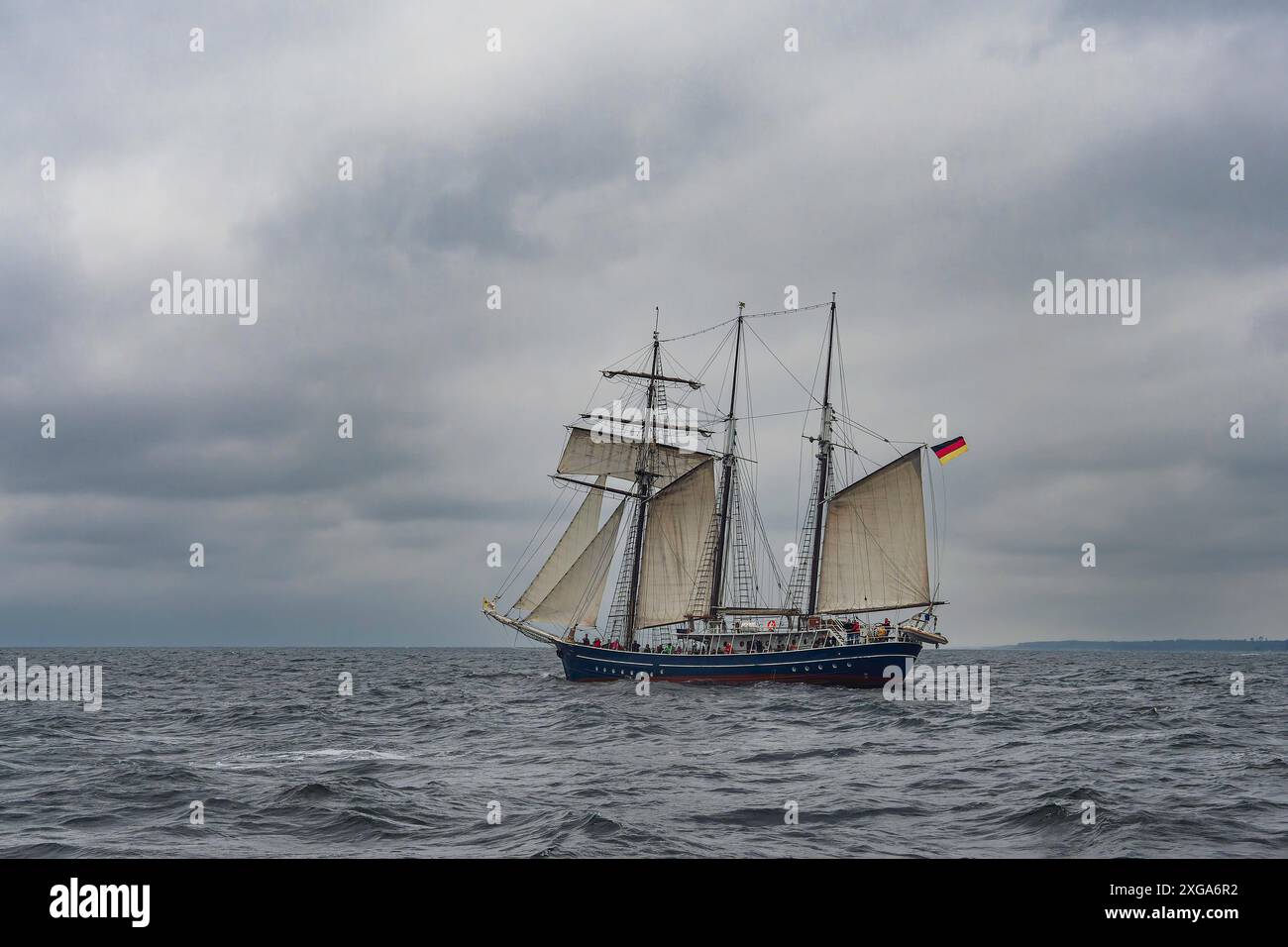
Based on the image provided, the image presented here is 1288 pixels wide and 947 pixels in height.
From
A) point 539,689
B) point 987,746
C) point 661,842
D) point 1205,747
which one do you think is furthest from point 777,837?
point 539,689

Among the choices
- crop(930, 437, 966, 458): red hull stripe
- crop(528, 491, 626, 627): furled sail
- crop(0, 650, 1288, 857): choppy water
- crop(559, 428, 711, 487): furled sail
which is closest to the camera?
crop(0, 650, 1288, 857): choppy water

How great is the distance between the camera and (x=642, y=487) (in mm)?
83000

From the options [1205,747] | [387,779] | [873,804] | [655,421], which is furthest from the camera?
[655,421]

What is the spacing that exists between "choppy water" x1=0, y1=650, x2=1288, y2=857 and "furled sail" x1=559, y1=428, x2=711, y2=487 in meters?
36.2

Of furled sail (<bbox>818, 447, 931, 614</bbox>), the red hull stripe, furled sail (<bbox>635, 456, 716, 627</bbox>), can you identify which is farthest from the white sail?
the red hull stripe

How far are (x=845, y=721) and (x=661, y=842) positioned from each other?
1061 inches

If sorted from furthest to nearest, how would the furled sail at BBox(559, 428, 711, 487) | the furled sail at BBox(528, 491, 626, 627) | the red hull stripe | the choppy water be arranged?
the furled sail at BBox(559, 428, 711, 487) < the furled sail at BBox(528, 491, 626, 627) < the red hull stripe < the choppy water

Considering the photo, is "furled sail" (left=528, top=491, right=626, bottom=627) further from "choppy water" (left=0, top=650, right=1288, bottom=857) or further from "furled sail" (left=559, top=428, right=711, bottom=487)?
"choppy water" (left=0, top=650, right=1288, bottom=857)

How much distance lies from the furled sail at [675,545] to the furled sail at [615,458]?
582cm

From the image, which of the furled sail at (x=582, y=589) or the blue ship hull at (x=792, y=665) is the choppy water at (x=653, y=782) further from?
the furled sail at (x=582, y=589)

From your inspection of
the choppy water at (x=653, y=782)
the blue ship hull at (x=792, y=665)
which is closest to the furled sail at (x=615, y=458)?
the blue ship hull at (x=792, y=665)

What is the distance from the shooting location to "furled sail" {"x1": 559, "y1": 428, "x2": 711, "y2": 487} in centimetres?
8488
